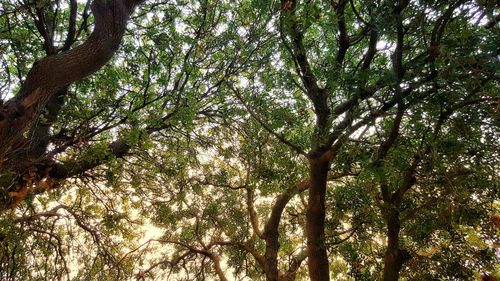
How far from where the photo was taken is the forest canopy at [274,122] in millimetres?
3348

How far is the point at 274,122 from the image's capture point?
5.03 m

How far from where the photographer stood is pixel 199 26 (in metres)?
5.69

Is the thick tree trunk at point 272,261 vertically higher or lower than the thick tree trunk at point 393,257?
higher

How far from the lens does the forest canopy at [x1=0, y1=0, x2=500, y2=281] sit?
11.0 ft

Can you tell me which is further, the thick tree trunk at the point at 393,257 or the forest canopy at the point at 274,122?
the thick tree trunk at the point at 393,257

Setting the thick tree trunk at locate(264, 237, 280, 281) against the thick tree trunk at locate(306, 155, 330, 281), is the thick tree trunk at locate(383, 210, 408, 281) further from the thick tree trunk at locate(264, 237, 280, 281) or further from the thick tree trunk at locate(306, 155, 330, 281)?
the thick tree trunk at locate(264, 237, 280, 281)

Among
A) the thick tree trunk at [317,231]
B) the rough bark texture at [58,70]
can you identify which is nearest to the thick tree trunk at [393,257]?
the thick tree trunk at [317,231]

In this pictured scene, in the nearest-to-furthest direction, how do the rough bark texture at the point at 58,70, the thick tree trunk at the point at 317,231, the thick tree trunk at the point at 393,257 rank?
the rough bark texture at the point at 58,70, the thick tree trunk at the point at 393,257, the thick tree trunk at the point at 317,231

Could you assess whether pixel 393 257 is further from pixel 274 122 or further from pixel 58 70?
pixel 58 70

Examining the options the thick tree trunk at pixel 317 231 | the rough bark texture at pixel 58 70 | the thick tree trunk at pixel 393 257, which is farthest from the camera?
the thick tree trunk at pixel 317 231

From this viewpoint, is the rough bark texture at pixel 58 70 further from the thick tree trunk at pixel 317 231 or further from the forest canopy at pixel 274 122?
the thick tree trunk at pixel 317 231

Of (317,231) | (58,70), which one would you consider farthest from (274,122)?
(58,70)

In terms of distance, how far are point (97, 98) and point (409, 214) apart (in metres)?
A: 4.83

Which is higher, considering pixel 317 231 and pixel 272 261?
pixel 272 261
